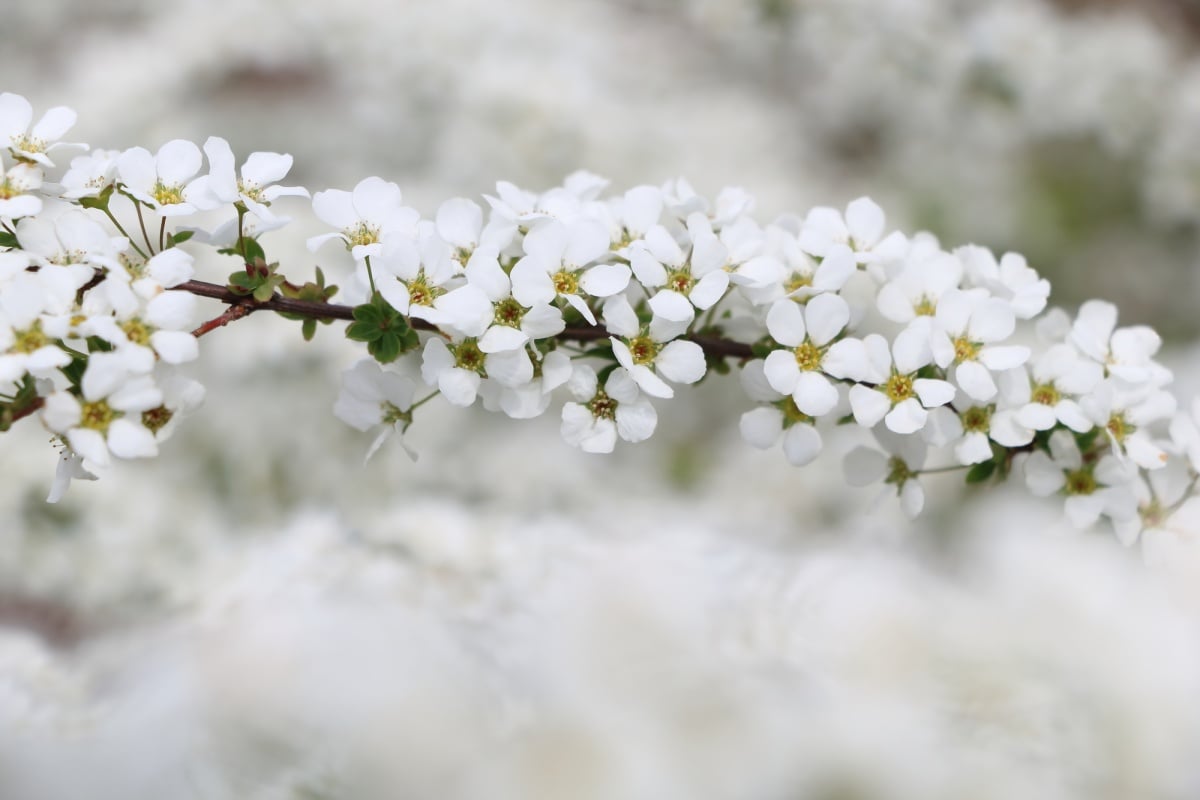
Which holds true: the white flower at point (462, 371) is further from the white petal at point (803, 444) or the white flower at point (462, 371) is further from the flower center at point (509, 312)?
the white petal at point (803, 444)

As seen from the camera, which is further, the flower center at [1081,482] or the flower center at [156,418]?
the flower center at [1081,482]

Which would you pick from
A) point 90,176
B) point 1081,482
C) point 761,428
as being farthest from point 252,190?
point 1081,482

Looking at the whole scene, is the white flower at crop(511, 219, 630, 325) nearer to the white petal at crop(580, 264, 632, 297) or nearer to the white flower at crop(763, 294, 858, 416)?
the white petal at crop(580, 264, 632, 297)

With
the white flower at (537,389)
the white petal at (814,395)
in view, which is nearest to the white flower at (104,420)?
the white flower at (537,389)

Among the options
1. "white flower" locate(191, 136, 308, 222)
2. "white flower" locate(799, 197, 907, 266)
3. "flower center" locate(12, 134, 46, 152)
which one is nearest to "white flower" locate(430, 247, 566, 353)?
"white flower" locate(191, 136, 308, 222)

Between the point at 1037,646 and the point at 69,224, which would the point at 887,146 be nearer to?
the point at 1037,646

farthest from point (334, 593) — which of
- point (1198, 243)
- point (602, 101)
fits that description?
point (1198, 243)
